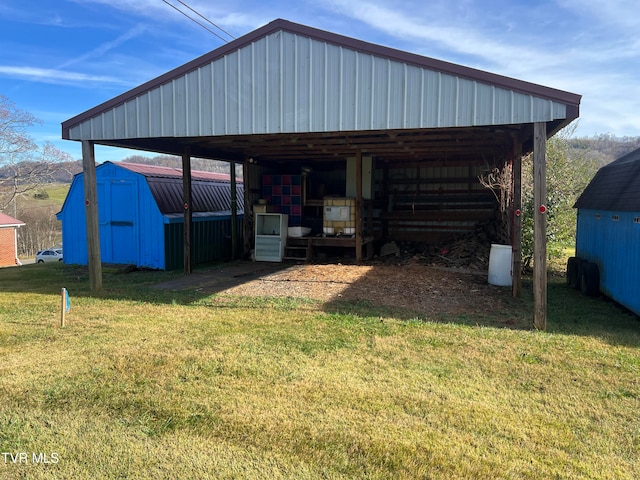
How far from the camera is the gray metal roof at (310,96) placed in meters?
6.30

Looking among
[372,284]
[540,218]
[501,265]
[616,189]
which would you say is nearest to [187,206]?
[372,284]

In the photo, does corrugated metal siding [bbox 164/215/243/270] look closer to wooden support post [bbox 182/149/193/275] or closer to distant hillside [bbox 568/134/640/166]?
wooden support post [bbox 182/149/193/275]

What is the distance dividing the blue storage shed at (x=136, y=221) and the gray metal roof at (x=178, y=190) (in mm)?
36

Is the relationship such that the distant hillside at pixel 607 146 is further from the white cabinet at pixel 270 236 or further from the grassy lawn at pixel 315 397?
the grassy lawn at pixel 315 397

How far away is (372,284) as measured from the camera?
→ 9062 millimetres

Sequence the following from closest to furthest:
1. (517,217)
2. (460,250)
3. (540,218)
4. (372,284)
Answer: (540,218) < (517,217) < (372,284) < (460,250)

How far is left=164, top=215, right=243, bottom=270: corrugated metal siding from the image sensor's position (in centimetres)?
1180

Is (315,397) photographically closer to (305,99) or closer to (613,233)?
(305,99)

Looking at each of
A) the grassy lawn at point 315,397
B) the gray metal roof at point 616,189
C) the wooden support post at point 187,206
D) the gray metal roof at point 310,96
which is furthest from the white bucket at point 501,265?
the wooden support post at point 187,206

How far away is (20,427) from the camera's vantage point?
11.0 feet

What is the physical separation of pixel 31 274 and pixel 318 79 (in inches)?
342

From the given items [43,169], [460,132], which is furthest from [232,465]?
[43,169]

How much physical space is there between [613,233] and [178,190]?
10603mm

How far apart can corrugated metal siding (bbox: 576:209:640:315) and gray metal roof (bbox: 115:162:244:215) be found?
990cm
